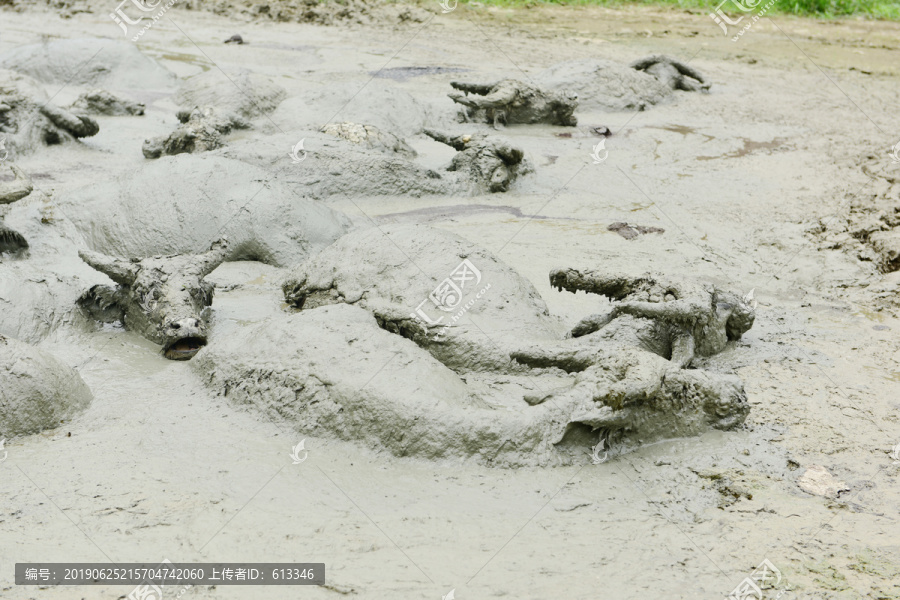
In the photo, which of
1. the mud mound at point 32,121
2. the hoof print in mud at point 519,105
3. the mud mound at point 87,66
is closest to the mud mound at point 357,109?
the hoof print in mud at point 519,105

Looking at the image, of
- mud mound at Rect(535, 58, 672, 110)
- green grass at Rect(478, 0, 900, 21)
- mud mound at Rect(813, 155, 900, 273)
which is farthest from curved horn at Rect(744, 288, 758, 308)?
green grass at Rect(478, 0, 900, 21)

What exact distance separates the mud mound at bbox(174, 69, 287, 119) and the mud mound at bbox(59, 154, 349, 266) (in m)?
2.66

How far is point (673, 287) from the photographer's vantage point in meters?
3.87

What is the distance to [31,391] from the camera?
3125 mm

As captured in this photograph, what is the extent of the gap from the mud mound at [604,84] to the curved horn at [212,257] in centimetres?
526

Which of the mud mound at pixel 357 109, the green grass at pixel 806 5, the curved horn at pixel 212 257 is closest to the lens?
the curved horn at pixel 212 257

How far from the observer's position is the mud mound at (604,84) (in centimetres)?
898

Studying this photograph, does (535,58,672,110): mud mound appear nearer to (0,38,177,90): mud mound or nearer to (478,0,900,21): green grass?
(0,38,177,90): mud mound

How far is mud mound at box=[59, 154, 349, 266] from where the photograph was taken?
485cm

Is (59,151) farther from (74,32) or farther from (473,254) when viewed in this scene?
(74,32)

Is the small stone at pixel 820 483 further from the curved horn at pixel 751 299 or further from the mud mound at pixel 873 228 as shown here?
the mud mound at pixel 873 228

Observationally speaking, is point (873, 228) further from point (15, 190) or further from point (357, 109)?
point (15, 190)

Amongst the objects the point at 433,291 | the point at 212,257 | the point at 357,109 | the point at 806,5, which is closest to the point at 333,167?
the point at 357,109

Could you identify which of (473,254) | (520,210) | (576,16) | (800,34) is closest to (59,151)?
(520,210)
